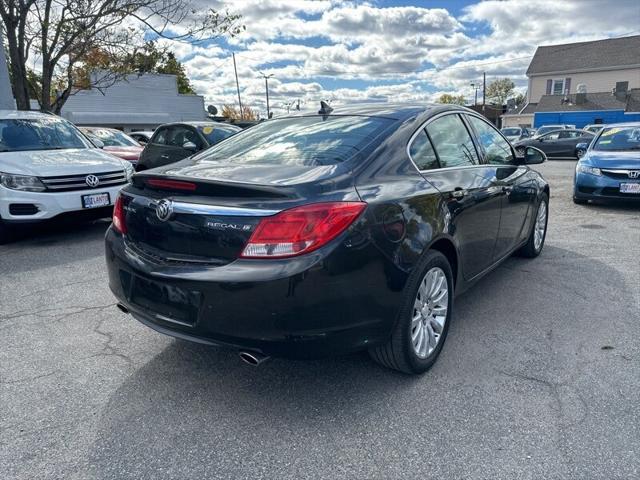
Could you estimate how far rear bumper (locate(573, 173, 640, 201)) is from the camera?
7410 mm

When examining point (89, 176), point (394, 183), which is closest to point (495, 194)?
point (394, 183)

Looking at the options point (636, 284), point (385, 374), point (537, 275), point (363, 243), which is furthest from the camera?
point (537, 275)

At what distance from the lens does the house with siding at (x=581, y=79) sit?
39.7m

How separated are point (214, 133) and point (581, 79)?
45419 mm

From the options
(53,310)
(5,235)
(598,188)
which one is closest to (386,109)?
(53,310)

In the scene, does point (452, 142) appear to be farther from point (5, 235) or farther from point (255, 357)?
point (5, 235)

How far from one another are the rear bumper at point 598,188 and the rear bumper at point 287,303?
21.9 ft

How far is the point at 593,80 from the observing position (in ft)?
141

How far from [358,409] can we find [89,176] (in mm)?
4889

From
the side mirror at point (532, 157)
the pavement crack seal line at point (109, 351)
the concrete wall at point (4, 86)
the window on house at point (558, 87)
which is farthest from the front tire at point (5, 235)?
the window on house at point (558, 87)

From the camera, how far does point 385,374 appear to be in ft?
9.19

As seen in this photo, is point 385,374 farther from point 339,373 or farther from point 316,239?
point 316,239

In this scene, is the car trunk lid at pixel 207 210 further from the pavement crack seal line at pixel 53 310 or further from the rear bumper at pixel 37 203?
the rear bumper at pixel 37 203

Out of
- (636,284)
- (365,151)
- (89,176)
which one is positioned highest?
(365,151)
